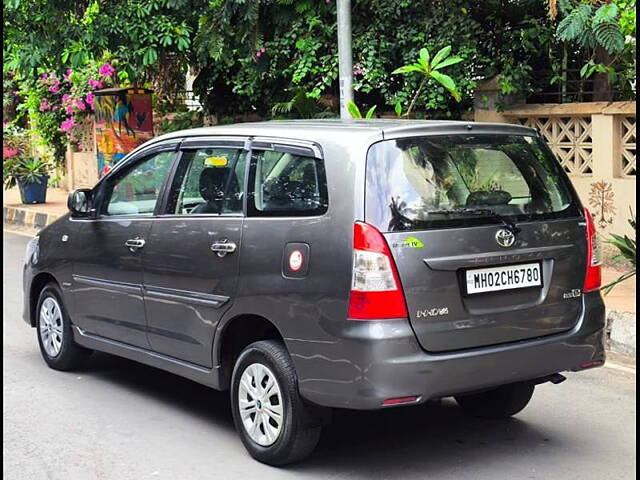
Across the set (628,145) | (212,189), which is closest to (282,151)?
(212,189)

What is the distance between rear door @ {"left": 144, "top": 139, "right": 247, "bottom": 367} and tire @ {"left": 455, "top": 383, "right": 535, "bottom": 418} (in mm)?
1570

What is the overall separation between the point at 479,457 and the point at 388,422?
754mm

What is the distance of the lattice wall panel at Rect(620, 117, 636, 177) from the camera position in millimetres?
10023

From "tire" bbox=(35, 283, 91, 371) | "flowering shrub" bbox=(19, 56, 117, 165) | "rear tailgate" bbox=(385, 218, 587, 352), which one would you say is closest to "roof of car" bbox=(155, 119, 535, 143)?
"rear tailgate" bbox=(385, 218, 587, 352)

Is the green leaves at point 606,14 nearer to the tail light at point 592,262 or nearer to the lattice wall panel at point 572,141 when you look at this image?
the lattice wall panel at point 572,141

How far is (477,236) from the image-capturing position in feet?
15.6

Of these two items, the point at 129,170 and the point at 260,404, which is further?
the point at 129,170

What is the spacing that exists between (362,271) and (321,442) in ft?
4.17

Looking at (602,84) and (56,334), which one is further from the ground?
(602,84)

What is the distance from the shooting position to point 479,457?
512cm

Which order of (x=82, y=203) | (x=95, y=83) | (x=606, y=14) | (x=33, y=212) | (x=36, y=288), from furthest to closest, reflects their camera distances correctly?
(x=95, y=83) < (x=33, y=212) < (x=606, y=14) < (x=36, y=288) < (x=82, y=203)

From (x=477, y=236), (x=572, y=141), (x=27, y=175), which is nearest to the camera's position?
(x=477, y=236)

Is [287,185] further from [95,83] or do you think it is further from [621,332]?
[95,83]

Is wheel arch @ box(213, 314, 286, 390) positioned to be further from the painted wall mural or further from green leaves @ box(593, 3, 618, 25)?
the painted wall mural
